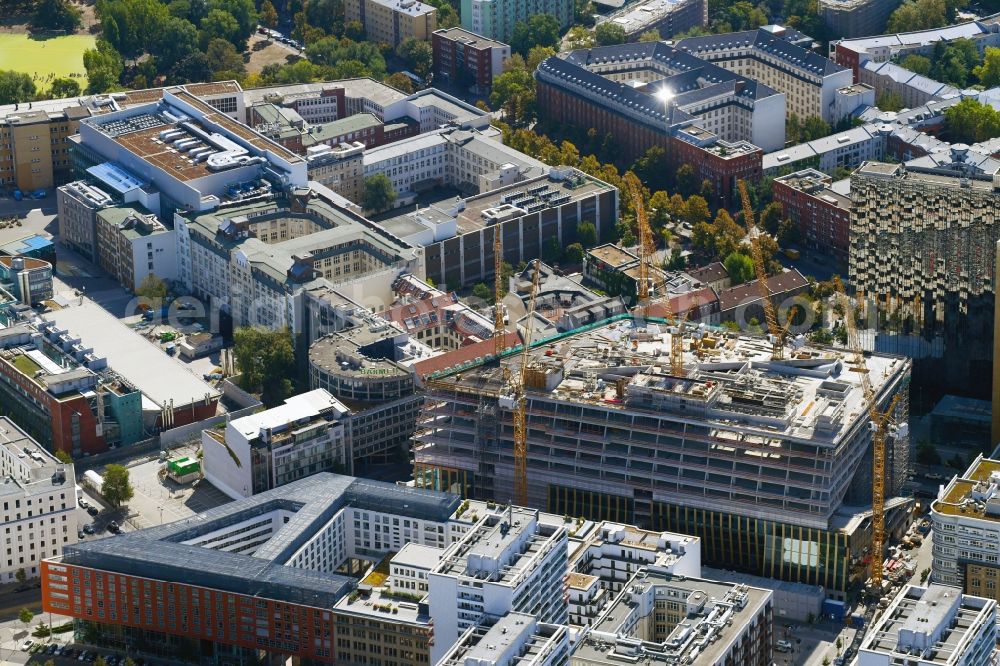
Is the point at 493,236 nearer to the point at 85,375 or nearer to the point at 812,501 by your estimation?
the point at 85,375

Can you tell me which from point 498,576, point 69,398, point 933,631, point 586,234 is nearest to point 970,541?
point 933,631

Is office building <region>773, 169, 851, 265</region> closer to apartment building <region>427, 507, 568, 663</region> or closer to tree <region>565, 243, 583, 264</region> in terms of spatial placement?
tree <region>565, 243, 583, 264</region>

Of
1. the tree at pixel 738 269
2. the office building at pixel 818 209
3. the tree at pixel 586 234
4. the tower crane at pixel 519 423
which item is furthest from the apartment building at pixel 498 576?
the office building at pixel 818 209

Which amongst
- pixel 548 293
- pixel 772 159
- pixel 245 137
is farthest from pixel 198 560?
pixel 772 159

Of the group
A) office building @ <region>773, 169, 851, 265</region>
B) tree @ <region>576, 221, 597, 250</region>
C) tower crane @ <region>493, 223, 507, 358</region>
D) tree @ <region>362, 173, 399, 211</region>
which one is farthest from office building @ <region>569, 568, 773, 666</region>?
tree @ <region>362, 173, 399, 211</region>

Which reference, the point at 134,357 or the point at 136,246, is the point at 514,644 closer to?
the point at 134,357
